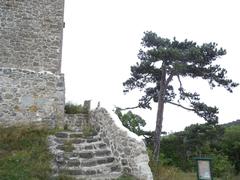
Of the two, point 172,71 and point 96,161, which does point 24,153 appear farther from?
point 172,71

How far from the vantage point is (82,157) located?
9617mm

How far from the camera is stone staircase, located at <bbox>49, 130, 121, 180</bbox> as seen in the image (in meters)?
9.03

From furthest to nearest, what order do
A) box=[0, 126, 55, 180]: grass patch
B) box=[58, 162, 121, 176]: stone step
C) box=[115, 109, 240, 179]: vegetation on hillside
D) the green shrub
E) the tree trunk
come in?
box=[115, 109, 240, 179]: vegetation on hillside < the tree trunk < the green shrub < box=[58, 162, 121, 176]: stone step < box=[0, 126, 55, 180]: grass patch

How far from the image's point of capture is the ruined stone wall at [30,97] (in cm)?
1162

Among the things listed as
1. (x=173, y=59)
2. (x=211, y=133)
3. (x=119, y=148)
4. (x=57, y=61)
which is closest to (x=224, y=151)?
(x=211, y=133)

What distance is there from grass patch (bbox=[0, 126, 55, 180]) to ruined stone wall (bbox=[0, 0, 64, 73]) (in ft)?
10.6

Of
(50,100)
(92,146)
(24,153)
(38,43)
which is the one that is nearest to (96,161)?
(92,146)

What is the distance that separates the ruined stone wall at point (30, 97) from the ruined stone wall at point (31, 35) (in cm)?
152

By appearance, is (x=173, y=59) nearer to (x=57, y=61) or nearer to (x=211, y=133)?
(x=211, y=133)

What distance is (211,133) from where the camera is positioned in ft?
69.5

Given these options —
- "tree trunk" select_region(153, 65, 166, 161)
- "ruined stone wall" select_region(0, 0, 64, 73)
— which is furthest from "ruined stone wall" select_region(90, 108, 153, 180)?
"tree trunk" select_region(153, 65, 166, 161)

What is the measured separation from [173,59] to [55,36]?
813 centimetres

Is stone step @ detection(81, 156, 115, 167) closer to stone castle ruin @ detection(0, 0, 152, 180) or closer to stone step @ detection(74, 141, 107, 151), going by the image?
stone castle ruin @ detection(0, 0, 152, 180)

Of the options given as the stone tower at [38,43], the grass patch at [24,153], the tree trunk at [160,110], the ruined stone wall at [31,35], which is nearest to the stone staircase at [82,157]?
the grass patch at [24,153]
